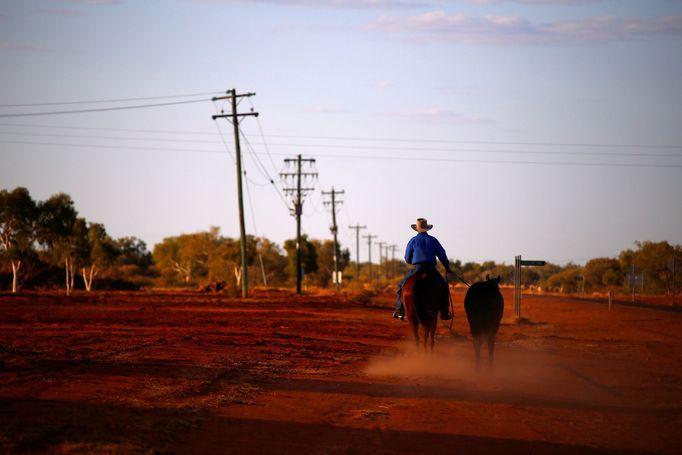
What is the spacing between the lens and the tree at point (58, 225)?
59.6 m

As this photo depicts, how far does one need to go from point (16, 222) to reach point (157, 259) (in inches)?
2845

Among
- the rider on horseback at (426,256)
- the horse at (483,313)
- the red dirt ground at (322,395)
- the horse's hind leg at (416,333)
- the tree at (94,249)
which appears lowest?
the red dirt ground at (322,395)

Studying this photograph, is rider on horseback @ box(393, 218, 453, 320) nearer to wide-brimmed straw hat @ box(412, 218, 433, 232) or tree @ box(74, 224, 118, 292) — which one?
wide-brimmed straw hat @ box(412, 218, 433, 232)

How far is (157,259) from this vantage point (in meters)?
129

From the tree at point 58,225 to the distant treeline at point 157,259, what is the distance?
7cm

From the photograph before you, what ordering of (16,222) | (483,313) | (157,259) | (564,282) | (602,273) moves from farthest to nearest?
1. (157,259)
2. (564,282)
3. (602,273)
4. (16,222)
5. (483,313)

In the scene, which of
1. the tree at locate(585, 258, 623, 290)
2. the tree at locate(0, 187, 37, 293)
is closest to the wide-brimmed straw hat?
the tree at locate(0, 187, 37, 293)

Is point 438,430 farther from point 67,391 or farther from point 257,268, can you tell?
point 257,268

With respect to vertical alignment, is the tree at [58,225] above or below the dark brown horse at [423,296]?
above

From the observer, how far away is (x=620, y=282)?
94062 millimetres

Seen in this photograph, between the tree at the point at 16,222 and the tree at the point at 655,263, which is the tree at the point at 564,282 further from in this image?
the tree at the point at 16,222

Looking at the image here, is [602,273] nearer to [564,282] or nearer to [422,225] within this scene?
[564,282]

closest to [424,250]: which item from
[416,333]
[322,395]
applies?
[416,333]

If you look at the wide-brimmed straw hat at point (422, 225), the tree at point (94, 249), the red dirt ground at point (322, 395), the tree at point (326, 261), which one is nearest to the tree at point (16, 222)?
the tree at point (94, 249)
